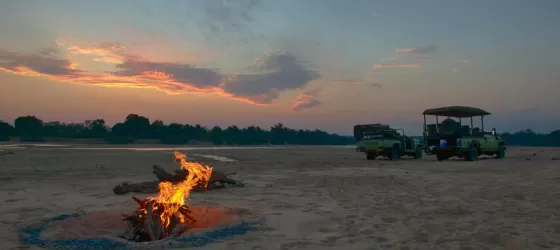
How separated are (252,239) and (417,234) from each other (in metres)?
2.65

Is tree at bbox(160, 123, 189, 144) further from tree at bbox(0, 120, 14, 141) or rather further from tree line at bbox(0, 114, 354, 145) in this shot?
tree at bbox(0, 120, 14, 141)

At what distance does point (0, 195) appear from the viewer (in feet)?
36.3

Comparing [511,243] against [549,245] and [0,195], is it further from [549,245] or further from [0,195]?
[0,195]

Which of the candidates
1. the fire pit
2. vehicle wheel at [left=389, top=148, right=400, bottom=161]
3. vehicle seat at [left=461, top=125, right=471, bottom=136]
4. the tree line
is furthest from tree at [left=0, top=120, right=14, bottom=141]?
the fire pit

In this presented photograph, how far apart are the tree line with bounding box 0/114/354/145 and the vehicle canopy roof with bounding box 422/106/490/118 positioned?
6060cm

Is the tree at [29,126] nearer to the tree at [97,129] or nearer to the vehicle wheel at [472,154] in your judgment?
the tree at [97,129]

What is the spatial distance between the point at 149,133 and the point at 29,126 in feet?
72.6

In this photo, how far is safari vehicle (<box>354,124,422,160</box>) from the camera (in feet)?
87.4

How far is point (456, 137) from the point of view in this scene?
78.3 ft

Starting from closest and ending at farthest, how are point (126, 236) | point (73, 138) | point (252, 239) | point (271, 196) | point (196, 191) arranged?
point (252, 239) < point (126, 236) < point (271, 196) < point (196, 191) < point (73, 138)

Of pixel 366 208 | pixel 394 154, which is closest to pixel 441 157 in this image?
pixel 394 154

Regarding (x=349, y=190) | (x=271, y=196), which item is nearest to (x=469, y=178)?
(x=349, y=190)

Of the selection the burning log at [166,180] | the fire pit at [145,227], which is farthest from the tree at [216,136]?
the fire pit at [145,227]

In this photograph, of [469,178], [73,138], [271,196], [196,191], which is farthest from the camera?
[73,138]
